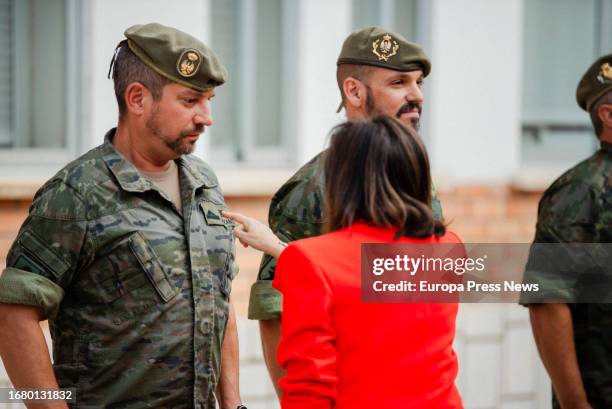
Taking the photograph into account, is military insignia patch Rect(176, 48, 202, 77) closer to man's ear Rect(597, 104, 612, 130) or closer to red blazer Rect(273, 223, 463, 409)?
red blazer Rect(273, 223, 463, 409)

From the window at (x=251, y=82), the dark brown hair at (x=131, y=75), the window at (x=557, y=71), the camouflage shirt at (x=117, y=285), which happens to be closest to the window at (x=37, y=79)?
the window at (x=251, y=82)

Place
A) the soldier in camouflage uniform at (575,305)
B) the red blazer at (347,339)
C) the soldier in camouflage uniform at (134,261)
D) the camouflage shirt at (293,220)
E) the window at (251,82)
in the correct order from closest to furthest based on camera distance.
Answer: the red blazer at (347,339) < the soldier in camouflage uniform at (134,261) < the camouflage shirt at (293,220) < the soldier in camouflage uniform at (575,305) < the window at (251,82)

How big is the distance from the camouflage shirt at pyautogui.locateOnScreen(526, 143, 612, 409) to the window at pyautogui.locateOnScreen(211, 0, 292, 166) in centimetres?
236

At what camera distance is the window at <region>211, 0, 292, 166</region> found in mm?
5797

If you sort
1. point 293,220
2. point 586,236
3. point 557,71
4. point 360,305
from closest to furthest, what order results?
point 360,305
point 293,220
point 586,236
point 557,71

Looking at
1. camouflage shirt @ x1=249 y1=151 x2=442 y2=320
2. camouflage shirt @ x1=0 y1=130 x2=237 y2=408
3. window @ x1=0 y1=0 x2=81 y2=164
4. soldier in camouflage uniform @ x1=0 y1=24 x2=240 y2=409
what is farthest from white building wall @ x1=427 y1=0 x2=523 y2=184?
camouflage shirt @ x1=0 y1=130 x2=237 y2=408

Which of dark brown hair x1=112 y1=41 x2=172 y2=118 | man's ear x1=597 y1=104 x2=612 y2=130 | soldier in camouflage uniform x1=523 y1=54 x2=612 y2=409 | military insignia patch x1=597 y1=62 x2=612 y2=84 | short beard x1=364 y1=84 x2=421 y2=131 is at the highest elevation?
dark brown hair x1=112 y1=41 x2=172 y2=118

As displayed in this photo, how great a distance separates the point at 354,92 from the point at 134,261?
3.23 ft

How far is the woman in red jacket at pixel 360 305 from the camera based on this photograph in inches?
97.4

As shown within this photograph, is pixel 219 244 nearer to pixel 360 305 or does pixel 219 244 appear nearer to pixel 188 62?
pixel 188 62

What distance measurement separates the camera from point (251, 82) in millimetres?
5891

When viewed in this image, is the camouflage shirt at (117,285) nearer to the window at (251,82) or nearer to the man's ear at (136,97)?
the man's ear at (136,97)

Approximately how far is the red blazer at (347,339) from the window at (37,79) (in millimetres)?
3037

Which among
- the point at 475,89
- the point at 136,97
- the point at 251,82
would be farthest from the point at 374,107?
the point at 475,89
